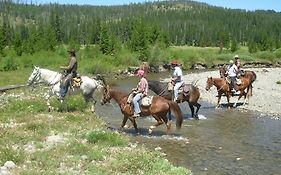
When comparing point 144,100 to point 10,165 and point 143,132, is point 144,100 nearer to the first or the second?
point 143,132

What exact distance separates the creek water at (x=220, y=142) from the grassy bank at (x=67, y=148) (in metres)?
1.50

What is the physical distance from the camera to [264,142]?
17.7 m

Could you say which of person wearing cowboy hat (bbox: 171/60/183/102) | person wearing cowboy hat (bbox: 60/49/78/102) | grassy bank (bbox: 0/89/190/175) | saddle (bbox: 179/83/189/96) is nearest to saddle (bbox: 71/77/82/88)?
person wearing cowboy hat (bbox: 60/49/78/102)

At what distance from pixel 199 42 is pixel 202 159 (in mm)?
159693

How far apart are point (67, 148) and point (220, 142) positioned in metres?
7.02

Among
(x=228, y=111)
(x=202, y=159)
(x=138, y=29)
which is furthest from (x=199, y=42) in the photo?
(x=202, y=159)

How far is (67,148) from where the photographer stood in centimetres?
1356

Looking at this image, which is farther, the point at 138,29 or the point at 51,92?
the point at 138,29

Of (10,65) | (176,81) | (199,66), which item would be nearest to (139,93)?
(176,81)

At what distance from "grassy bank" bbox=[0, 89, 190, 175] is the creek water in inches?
59.0

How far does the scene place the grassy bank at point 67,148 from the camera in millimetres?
11758

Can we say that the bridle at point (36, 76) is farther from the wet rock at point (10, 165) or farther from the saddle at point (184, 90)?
the wet rock at point (10, 165)

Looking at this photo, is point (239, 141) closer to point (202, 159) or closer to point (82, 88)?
point (202, 159)

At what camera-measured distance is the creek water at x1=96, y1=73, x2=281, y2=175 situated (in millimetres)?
14125
